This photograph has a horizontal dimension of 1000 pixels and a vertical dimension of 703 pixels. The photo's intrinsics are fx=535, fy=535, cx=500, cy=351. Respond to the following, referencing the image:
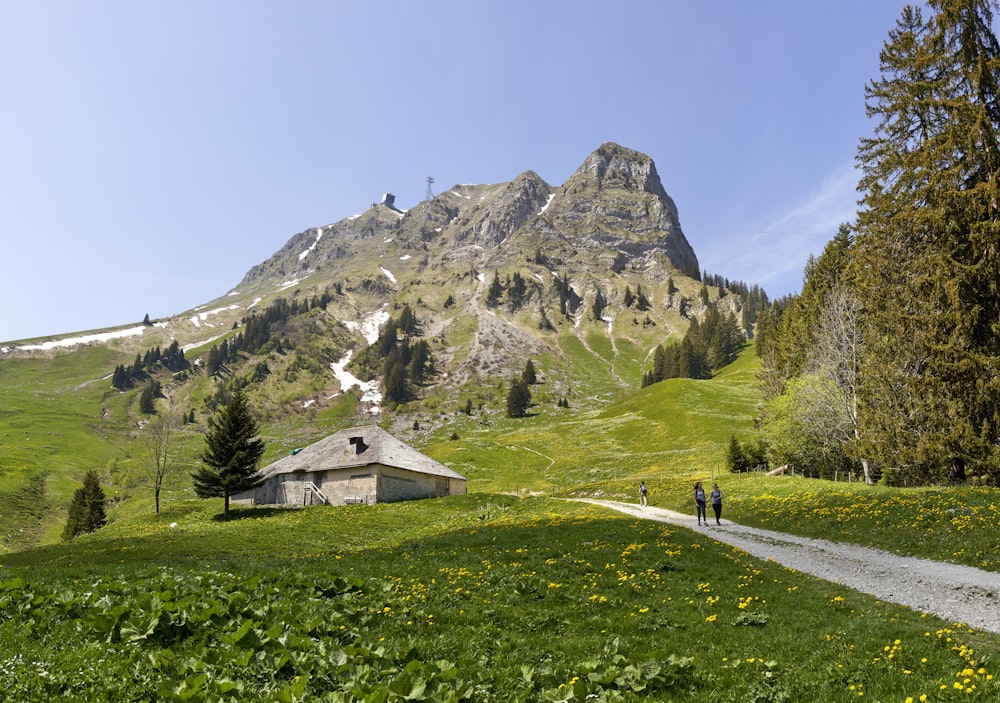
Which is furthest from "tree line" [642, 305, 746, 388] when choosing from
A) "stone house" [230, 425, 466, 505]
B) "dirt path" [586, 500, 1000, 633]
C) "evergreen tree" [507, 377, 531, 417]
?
"dirt path" [586, 500, 1000, 633]

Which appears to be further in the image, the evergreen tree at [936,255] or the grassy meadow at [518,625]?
the evergreen tree at [936,255]

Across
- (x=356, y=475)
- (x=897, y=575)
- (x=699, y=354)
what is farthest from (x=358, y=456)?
(x=699, y=354)

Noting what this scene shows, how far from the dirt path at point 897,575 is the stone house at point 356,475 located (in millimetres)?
35547

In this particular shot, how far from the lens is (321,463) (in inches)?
2148

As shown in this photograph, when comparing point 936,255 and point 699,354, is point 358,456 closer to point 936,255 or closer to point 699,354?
point 936,255

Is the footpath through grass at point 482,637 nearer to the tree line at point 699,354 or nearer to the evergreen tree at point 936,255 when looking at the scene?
the evergreen tree at point 936,255

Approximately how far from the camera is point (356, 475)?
51.8 metres

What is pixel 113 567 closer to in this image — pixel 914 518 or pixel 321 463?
pixel 914 518

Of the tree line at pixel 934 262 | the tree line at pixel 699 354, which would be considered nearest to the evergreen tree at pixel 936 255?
the tree line at pixel 934 262

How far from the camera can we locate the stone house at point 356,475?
5131 centimetres

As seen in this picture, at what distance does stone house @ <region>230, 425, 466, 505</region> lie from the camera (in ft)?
168

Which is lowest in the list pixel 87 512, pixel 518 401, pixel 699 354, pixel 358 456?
pixel 87 512

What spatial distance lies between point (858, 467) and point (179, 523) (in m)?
56.6

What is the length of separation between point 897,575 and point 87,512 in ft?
271
